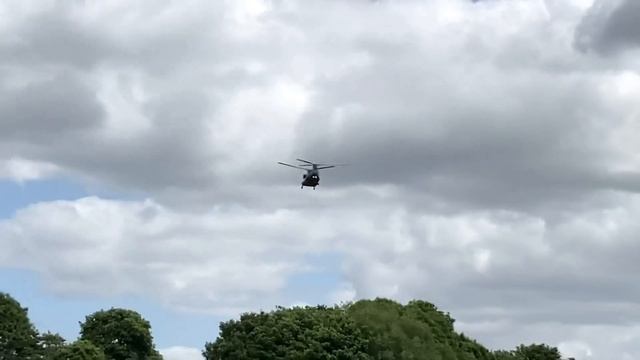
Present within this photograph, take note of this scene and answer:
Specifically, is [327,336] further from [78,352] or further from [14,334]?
[14,334]

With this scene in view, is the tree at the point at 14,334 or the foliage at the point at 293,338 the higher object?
the tree at the point at 14,334

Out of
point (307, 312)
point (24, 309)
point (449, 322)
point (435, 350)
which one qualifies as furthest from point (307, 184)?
point (24, 309)

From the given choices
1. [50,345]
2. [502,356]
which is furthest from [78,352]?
[502,356]

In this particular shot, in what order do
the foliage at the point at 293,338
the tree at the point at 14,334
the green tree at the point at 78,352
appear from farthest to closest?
the tree at the point at 14,334, the green tree at the point at 78,352, the foliage at the point at 293,338

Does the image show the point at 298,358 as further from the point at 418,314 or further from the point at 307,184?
the point at 418,314

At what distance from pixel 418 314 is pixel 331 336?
2489cm

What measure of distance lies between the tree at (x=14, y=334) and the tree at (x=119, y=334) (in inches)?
524

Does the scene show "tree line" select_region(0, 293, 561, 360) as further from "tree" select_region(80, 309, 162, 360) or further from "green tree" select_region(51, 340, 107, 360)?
"tree" select_region(80, 309, 162, 360)

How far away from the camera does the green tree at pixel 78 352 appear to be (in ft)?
481

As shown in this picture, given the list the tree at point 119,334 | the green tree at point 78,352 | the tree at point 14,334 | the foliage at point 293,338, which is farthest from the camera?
the tree at point 119,334

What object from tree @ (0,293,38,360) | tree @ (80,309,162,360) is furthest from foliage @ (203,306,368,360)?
tree @ (80,309,162,360)

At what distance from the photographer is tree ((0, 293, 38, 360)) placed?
149625 millimetres

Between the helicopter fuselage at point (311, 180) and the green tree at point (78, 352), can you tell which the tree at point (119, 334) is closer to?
the green tree at point (78, 352)

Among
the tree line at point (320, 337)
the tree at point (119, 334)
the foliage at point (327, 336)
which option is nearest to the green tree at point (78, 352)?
the tree line at point (320, 337)
